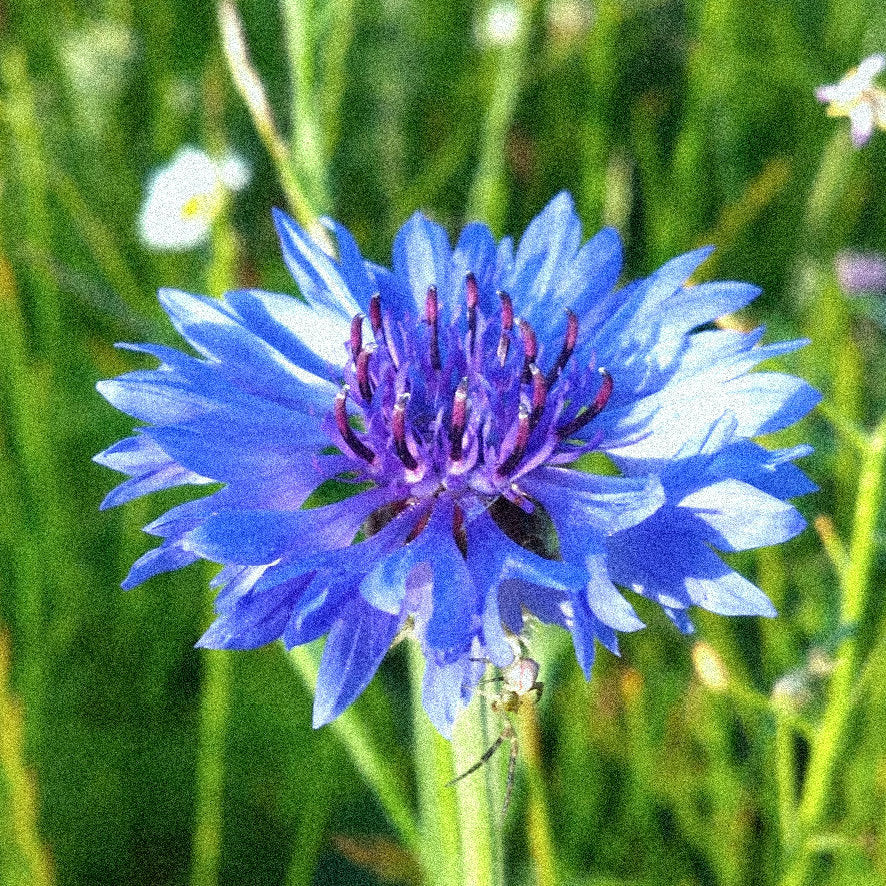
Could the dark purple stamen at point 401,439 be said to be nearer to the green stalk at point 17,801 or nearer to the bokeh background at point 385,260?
the bokeh background at point 385,260

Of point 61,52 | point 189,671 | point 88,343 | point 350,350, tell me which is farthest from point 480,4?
point 350,350

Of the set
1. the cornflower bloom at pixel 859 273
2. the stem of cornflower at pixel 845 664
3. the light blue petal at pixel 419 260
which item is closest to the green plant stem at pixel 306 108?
the light blue petal at pixel 419 260

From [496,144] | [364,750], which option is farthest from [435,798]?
[496,144]

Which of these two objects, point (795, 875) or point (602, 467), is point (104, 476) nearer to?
point (602, 467)

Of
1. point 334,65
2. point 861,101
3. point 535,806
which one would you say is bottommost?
point 535,806

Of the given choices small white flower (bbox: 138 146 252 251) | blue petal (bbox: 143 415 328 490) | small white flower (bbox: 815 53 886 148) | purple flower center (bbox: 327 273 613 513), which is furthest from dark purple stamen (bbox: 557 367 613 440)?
small white flower (bbox: 138 146 252 251)

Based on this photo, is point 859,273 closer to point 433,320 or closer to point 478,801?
point 433,320

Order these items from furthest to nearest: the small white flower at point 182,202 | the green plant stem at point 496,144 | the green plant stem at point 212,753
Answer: the small white flower at point 182,202, the green plant stem at point 496,144, the green plant stem at point 212,753

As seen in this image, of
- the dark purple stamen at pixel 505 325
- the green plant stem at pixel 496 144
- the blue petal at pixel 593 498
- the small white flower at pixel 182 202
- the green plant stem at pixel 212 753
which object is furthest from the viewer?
the small white flower at pixel 182 202
